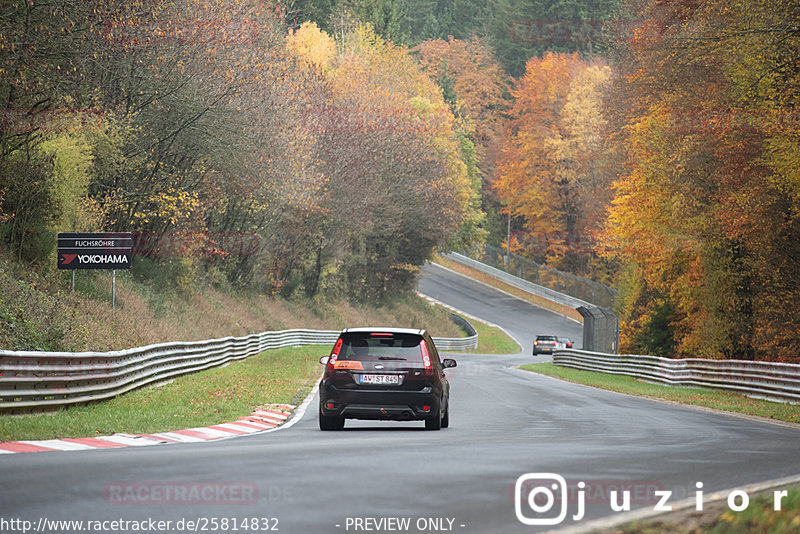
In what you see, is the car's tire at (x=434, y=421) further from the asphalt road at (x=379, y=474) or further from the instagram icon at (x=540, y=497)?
the instagram icon at (x=540, y=497)

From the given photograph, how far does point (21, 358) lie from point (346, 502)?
32.0ft

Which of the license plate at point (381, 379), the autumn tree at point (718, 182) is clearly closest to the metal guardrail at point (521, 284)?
the autumn tree at point (718, 182)

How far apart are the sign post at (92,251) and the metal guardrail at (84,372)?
2562 millimetres

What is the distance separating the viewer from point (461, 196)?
245ft

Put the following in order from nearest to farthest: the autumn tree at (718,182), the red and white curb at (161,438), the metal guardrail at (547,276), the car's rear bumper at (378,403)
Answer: the red and white curb at (161,438) < the car's rear bumper at (378,403) < the autumn tree at (718,182) < the metal guardrail at (547,276)

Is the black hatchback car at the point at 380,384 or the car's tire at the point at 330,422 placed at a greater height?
the black hatchback car at the point at 380,384

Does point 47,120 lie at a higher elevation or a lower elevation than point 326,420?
higher

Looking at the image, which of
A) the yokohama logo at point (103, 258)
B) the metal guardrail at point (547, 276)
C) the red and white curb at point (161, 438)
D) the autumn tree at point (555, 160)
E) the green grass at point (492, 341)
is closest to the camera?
the red and white curb at point (161, 438)

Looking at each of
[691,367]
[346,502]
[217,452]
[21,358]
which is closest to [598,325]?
[691,367]

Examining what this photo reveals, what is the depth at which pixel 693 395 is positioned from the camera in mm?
28359

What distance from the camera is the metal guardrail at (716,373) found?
84.3ft

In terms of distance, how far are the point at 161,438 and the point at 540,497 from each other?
7691 mm

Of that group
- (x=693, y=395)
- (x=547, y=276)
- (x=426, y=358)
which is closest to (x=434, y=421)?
(x=426, y=358)

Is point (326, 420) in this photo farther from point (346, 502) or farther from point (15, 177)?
point (15, 177)
